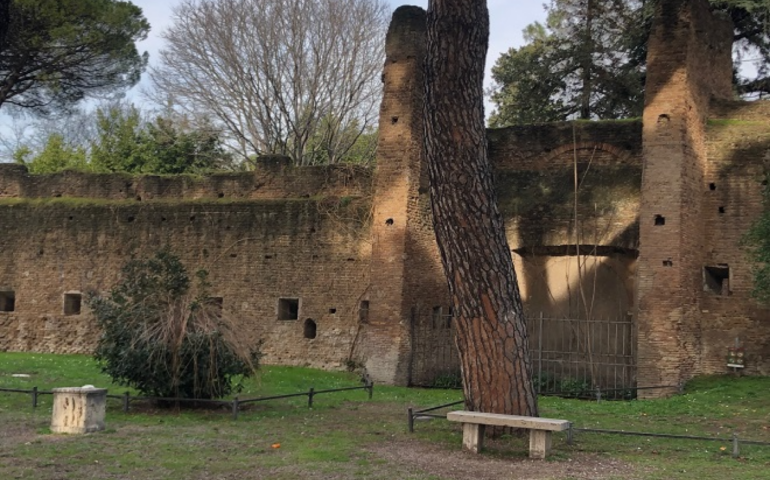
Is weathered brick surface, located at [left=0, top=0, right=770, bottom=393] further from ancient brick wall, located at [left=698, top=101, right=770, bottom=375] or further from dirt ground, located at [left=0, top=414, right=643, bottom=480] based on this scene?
dirt ground, located at [left=0, top=414, right=643, bottom=480]

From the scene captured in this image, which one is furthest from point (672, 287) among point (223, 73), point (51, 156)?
point (51, 156)

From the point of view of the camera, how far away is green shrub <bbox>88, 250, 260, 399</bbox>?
9797 millimetres

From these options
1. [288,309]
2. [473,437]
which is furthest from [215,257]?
[473,437]

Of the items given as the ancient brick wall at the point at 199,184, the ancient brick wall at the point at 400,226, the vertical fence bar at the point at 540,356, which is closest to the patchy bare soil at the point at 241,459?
the vertical fence bar at the point at 540,356

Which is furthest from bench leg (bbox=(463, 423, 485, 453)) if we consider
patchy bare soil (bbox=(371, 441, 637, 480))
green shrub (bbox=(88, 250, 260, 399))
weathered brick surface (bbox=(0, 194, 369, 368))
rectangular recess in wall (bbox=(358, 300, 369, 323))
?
weathered brick surface (bbox=(0, 194, 369, 368))

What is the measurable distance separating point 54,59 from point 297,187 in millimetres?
8697

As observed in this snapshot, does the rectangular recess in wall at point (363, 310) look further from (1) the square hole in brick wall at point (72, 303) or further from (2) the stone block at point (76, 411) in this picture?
(2) the stone block at point (76, 411)

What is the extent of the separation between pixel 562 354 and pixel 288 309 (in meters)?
5.62

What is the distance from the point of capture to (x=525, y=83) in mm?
24969

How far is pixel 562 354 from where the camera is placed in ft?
47.4

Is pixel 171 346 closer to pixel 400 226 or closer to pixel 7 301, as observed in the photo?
pixel 400 226

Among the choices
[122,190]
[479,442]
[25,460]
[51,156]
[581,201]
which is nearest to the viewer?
[25,460]

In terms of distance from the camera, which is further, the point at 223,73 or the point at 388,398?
the point at 223,73

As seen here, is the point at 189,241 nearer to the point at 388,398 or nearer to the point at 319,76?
the point at 388,398
